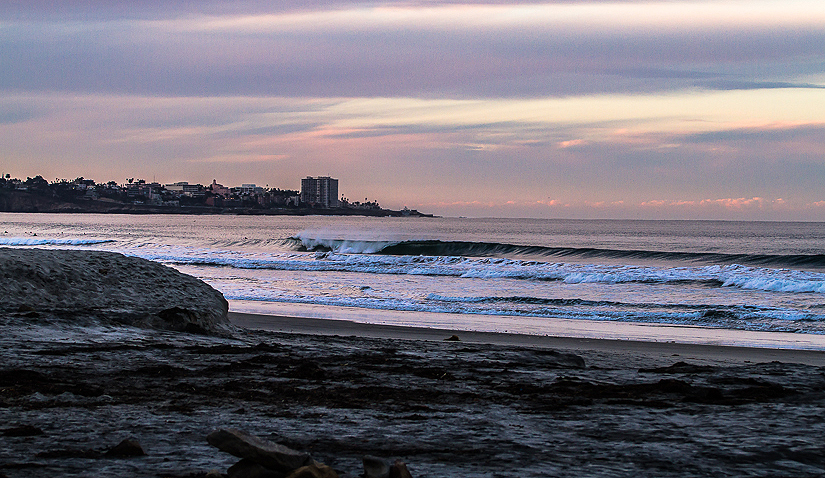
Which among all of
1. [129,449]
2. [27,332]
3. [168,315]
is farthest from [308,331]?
[129,449]

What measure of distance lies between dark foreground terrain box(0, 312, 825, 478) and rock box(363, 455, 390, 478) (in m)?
0.43

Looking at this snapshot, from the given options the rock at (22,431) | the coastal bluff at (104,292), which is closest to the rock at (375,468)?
the rock at (22,431)

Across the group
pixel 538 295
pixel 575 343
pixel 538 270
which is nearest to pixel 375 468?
pixel 575 343

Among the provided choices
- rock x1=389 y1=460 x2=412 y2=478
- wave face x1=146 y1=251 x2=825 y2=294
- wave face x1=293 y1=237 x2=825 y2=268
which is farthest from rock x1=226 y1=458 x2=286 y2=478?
wave face x1=293 y1=237 x2=825 y2=268

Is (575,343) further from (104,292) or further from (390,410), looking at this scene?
(390,410)

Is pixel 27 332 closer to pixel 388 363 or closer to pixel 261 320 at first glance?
pixel 388 363

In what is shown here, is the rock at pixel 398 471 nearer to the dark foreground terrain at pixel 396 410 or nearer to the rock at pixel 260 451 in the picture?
the rock at pixel 260 451

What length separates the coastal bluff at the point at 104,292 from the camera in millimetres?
9891

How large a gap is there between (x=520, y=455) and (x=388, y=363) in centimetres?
385

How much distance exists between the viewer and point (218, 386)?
6227 mm

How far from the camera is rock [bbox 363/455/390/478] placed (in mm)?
3389

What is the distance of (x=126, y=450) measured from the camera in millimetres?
4020

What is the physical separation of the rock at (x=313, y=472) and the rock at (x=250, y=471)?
17cm

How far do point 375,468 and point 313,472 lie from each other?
37cm
